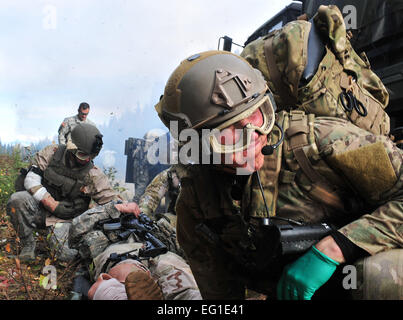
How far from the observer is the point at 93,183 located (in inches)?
220

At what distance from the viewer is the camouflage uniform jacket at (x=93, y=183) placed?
5.56m

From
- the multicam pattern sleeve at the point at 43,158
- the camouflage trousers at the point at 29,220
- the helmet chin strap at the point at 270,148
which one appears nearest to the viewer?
the helmet chin strap at the point at 270,148

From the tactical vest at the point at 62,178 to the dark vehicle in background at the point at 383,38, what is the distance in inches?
183

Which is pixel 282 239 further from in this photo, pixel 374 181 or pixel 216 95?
pixel 216 95

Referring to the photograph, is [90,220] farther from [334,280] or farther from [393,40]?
[393,40]

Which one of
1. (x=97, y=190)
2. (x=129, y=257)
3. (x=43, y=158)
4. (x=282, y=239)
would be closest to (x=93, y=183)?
(x=97, y=190)

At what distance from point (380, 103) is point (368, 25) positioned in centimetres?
257

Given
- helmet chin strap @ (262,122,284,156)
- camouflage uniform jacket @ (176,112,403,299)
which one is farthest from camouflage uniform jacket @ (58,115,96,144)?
helmet chin strap @ (262,122,284,156)

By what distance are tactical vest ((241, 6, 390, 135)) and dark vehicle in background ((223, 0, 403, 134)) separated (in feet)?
7.13

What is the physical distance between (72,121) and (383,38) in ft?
22.4

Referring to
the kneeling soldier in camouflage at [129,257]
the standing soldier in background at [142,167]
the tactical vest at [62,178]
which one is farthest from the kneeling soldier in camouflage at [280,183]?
the standing soldier in background at [142,167]

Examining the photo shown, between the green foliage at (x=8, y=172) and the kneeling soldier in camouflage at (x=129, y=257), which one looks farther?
the green foliage at (x=8, y=172)

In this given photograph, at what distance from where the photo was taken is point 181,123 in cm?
184

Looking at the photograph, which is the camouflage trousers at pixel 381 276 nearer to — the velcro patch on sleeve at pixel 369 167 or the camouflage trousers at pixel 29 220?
the velcro patch on sleeve at pixel 369 167
